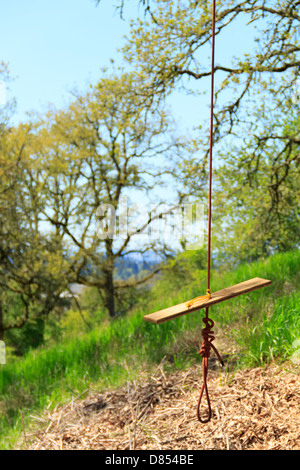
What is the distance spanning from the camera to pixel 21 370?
6.32 m

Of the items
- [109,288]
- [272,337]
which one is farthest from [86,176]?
[272,337]

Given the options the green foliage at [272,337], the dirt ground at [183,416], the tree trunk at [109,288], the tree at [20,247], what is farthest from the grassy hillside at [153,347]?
the tree trunk at [109,288]

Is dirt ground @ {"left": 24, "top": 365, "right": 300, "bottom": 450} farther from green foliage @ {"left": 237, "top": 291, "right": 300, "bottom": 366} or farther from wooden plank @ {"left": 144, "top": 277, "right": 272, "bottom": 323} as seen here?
wooden plank @ {"left": 144, "top": 277, "right": 272, "bottom": 323}

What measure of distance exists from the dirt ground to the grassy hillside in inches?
10.3

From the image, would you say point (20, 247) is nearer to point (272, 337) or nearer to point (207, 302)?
point (272, 337)

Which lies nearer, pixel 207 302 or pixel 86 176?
pixel 207 302

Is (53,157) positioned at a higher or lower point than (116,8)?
higher

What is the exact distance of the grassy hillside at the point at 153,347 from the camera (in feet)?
12.6

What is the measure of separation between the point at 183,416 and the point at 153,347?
1.41 metres

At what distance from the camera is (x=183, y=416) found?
3354mm
